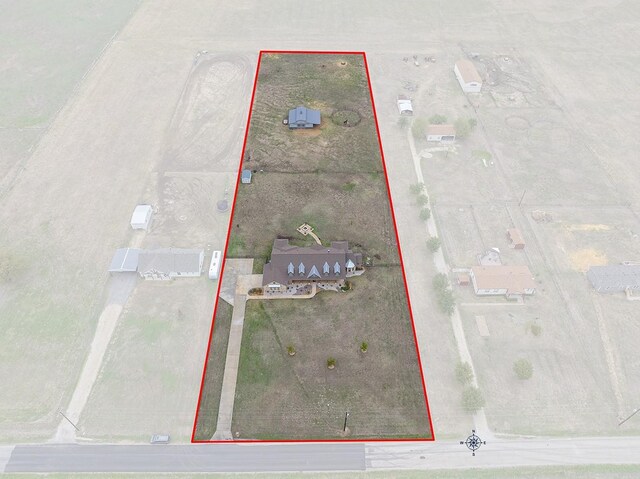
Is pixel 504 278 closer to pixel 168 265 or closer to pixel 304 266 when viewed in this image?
pixel 304 266

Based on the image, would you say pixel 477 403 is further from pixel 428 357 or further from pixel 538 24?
pixel 538 24

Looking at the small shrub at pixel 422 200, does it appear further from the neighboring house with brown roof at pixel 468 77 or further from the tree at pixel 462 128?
the neighboring house with brown roof at pixel 468 77

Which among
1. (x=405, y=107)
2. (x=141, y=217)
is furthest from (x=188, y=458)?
(x=405, y=107)

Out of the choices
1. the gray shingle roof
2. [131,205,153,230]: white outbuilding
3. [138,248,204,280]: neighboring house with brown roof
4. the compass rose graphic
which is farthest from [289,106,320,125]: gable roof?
the compass rose graphic

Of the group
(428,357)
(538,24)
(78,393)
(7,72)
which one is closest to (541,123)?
(538,24)

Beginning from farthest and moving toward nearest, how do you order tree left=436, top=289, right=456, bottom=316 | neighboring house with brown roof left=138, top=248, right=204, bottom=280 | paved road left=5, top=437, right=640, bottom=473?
1. neighboring house with brown roof left=138, top=248, right=204, bottom=280
2. tree left=436, top=289, right=456, bottom=316
3. paved road left=5, top=437, right=640, bottom=473

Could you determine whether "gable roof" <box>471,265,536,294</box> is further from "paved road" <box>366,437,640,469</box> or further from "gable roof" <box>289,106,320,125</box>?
"gable roof" <box>289,106,320,125</box>
